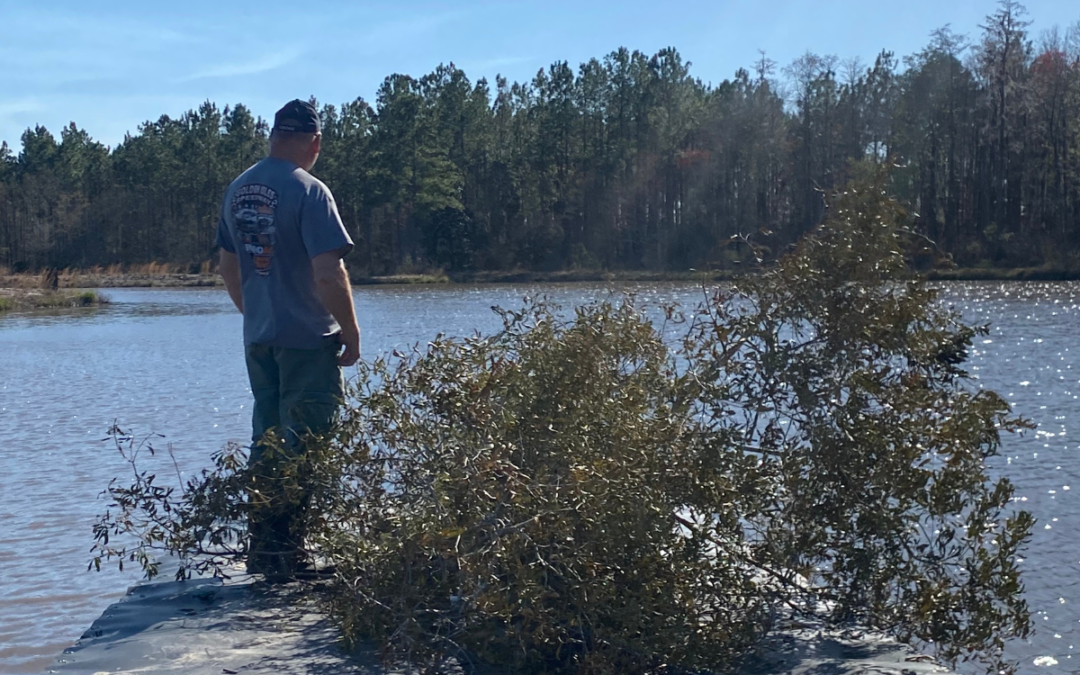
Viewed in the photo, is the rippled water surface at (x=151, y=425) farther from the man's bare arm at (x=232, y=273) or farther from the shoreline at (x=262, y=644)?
the man's bare arm at (x=232, y=273)

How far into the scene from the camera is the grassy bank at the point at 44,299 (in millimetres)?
37734

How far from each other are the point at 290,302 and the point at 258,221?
376 millimetres

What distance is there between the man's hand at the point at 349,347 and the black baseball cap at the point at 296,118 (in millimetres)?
933

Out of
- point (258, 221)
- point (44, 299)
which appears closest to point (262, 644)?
point (258, 221)

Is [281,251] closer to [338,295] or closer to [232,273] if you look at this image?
[338,295]

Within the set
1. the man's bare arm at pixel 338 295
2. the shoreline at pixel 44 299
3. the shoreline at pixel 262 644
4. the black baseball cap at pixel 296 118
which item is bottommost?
the shoreline at pixel 262 644

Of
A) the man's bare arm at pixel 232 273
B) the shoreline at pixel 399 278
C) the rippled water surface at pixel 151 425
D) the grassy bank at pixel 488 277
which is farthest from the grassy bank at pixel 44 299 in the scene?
the man's bare arm at pixel 232 273

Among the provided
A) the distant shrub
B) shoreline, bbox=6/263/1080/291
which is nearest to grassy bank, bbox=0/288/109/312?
shoreline, bbox=6/263/1080/291

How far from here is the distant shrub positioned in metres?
3.68

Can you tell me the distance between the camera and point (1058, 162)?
54438mm

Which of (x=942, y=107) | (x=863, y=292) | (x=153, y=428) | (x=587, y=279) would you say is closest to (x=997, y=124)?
(x=942, y=107)

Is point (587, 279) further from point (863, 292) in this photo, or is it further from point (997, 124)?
point (863, 292)

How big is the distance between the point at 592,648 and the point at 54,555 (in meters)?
3.75

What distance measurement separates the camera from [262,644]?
158 inches
